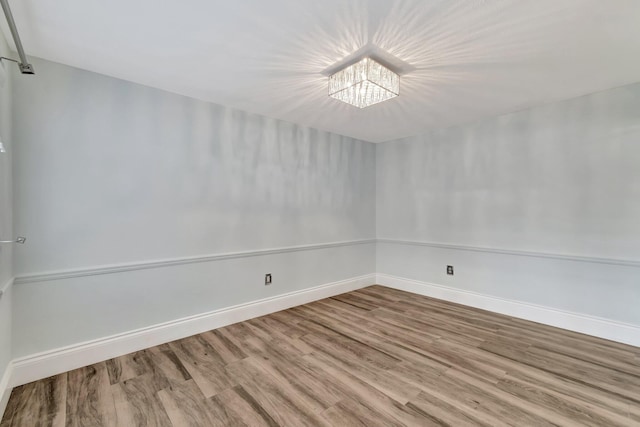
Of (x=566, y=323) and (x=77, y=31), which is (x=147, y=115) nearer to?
(x=77, y=31)

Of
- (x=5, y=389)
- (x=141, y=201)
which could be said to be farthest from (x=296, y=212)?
(x=5, y=389)

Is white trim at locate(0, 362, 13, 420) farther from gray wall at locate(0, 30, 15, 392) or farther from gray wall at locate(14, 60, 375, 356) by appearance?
gray wall at locate(14, 60, 375, 356)

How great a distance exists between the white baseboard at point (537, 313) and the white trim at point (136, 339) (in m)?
1.67

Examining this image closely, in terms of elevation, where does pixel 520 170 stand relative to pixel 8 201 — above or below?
above

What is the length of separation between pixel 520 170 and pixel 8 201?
14.4 feet

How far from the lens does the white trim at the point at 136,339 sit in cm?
183

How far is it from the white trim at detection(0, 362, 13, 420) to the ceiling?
208cm

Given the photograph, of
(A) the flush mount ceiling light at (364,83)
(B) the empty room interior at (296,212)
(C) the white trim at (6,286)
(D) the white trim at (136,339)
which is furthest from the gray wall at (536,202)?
(C) the white trim at (6,286)

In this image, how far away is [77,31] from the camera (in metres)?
1.60

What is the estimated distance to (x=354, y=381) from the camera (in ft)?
6.06

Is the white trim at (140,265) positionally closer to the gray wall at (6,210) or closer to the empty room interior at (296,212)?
the empty room interior at (296,212)

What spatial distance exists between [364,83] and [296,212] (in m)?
1.76

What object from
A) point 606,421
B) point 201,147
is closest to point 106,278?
point 201,147

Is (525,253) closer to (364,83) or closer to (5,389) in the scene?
(364,83)
